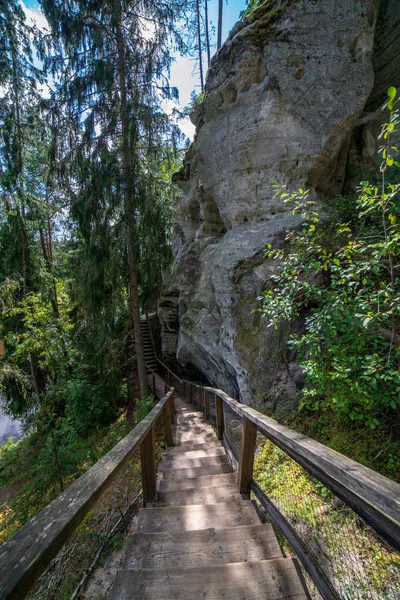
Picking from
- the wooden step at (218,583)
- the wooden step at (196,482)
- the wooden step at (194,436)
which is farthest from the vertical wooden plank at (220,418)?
the wooden step at (218,583)

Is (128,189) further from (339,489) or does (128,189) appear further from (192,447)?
(339,489)

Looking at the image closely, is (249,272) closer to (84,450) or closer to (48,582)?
(48,582)

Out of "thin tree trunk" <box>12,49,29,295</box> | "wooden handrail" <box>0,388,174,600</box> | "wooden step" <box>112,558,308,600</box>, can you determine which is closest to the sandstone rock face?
"wooden step" <box>112,558,308,600</box>

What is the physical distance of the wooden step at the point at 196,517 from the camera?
1.83 metres

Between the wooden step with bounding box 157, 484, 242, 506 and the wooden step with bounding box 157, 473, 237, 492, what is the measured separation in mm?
158

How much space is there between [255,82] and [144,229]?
447 centimetres

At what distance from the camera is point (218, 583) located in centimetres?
124

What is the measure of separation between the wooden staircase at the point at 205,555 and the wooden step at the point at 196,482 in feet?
0.35

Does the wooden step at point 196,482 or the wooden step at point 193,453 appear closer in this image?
the wooden step at point 196,482

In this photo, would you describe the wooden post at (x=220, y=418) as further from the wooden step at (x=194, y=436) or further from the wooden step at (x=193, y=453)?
the wooden step at (x=194, y=436)

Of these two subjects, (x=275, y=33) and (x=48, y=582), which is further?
(x=275, y=33)

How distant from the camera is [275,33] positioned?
5.31m

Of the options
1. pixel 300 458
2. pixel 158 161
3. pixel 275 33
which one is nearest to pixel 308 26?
pixel 275 33

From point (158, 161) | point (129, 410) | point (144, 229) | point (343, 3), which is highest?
point (343, 3)
